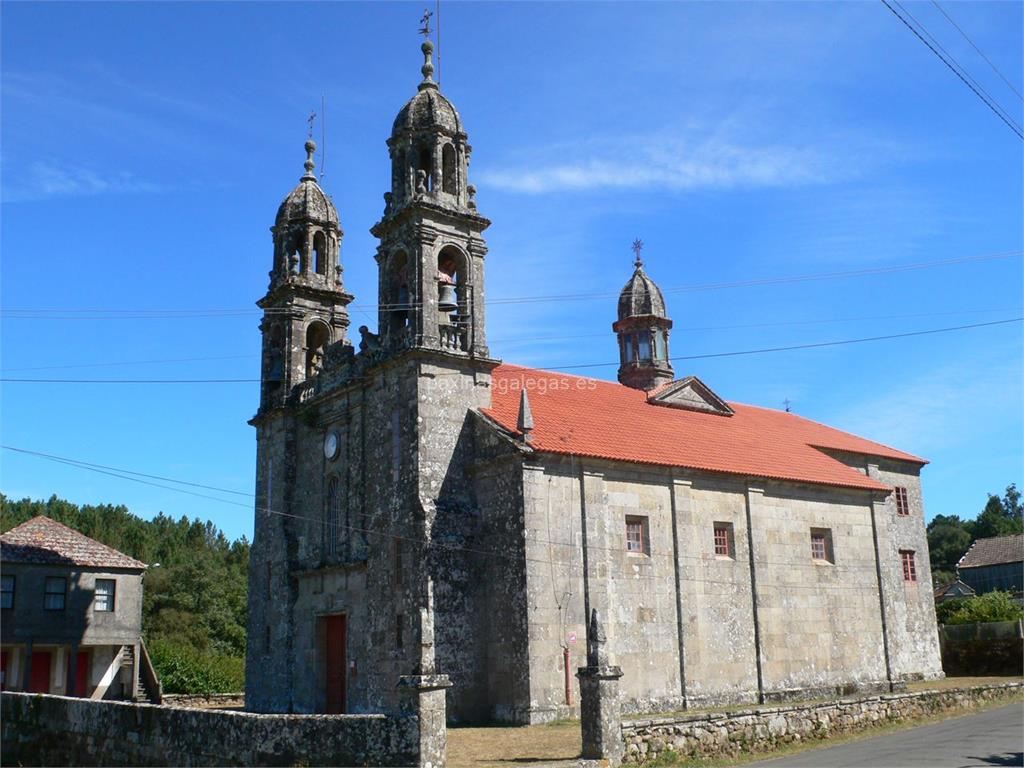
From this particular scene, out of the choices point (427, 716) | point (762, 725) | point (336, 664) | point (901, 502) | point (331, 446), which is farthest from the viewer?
point (901, 502)

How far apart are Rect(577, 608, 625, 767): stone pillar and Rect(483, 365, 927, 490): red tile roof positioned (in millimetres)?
9168

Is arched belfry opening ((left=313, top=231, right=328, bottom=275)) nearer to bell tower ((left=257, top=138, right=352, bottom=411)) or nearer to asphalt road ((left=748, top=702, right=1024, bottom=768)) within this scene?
bell tower ((left=257, top=138, right=352, bottom=411))

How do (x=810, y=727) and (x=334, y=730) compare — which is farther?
(x=810, y=727)

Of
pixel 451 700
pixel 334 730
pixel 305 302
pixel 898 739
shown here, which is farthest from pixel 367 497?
pixel 898 739

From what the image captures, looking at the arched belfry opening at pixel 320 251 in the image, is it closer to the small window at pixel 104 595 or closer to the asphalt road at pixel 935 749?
the small window at pixel 104 595

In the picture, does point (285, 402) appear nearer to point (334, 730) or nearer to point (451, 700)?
point (451, 700)

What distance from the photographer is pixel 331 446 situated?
30.9 metres

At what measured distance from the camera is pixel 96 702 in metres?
20.7

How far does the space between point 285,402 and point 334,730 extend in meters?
18.7

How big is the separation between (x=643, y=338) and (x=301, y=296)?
14312 mm

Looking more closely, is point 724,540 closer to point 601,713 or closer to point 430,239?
point 430,239

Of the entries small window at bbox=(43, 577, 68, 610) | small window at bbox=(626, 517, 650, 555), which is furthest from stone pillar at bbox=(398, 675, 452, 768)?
small window at bbox=(43, 577, 68, 610)

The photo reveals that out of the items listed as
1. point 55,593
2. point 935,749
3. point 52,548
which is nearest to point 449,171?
point 935,749

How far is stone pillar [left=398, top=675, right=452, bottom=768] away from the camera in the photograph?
595 inches
